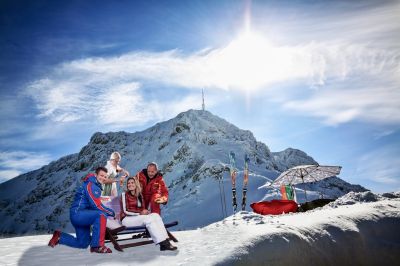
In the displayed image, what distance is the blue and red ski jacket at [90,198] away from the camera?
19.4ft

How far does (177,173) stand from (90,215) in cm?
6286

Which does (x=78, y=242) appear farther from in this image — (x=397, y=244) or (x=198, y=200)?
(x=198, y=200)

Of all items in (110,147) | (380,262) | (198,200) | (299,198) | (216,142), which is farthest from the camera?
(110,147)

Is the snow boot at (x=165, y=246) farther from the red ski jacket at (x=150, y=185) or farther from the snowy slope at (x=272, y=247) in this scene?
the red ski jacket at (x=150, y=185)

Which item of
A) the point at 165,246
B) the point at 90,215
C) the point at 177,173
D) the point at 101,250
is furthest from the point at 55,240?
the point at 177,173

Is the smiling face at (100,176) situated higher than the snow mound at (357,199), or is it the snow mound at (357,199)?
the smiling face at (100,176)

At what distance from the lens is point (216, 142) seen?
74.7 m

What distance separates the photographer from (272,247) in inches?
210

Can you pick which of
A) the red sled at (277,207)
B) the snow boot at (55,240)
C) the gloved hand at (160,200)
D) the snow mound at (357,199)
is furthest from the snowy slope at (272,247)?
the red sled at (277,207)

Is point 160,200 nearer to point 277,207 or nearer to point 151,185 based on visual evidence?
point 151,185

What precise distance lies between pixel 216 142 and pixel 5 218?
61.9 meters

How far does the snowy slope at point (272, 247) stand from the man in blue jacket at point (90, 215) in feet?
0.60

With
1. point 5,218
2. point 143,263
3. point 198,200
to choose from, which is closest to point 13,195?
point 5,218

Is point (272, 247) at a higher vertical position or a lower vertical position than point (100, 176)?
lower
